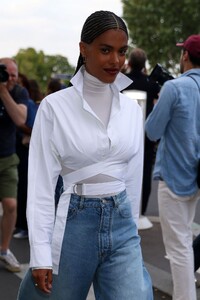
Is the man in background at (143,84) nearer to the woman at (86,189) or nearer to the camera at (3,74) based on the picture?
the camera at (3,74)

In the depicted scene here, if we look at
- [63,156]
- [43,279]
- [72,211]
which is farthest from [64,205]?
[43,279]

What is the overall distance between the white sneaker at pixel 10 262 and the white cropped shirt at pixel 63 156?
8.75 feet

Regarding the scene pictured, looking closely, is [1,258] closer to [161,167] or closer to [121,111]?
[161,167]

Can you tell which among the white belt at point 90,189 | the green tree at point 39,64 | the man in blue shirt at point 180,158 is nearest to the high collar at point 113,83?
the white belt at point 90,189

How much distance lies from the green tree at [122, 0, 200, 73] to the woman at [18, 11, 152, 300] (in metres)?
33.8

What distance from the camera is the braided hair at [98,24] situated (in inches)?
102

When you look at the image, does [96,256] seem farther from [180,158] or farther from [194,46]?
[194,46]

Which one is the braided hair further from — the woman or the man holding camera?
the man holding camera

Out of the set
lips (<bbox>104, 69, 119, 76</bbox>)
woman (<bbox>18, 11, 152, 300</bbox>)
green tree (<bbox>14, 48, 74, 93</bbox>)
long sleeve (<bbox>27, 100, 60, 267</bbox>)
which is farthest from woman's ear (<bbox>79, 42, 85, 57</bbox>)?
green tree (<bbox>14, 48, 74, 93</bbox>)

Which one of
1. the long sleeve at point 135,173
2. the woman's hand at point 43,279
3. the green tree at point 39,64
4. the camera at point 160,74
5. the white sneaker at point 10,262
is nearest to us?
the woman's hand at point 43,279

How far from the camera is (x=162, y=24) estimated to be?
120 feet

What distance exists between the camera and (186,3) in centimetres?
3572

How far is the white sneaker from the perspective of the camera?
516cm

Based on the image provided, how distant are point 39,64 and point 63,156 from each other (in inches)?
3708
